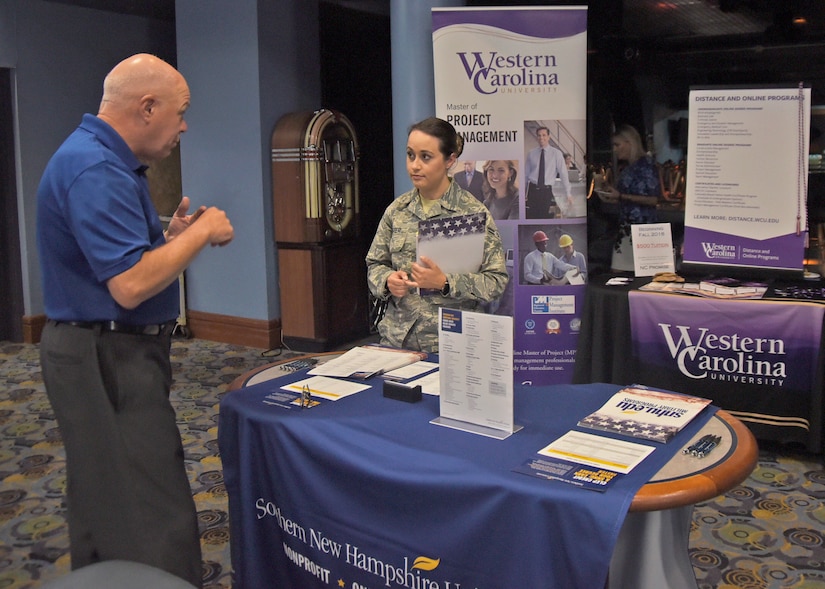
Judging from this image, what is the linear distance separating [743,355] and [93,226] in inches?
125

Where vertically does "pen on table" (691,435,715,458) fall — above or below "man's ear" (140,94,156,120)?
below

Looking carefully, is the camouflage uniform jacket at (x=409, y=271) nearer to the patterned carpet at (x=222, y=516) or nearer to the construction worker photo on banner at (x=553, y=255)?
the patterned carpet at (x=222, y=516)

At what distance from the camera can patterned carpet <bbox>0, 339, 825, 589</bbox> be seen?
301 centimetres

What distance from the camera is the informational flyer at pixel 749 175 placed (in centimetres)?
411

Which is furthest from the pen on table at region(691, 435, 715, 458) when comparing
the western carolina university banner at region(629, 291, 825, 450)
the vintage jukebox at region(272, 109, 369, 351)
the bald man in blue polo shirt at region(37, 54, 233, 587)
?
the vintage jukebox at region(272, 109, 369, 351)

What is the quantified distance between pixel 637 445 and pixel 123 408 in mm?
1283

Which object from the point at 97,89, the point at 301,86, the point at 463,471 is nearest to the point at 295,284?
the point at 301,86

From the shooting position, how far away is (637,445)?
1.89 m

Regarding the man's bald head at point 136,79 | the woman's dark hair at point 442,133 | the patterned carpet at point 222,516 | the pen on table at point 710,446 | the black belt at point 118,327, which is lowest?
the patterned carpet at point 222,516

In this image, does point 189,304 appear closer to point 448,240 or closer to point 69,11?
point 69,11

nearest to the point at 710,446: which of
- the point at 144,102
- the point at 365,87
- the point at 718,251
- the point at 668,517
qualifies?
the point at 668,517

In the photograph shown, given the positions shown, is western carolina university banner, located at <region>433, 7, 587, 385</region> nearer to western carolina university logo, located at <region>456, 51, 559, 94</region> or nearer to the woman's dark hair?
western carolina university logo, located at <region>456, 51, 559, 94</region>

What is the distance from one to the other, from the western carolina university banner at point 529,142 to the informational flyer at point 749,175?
0.62 meters

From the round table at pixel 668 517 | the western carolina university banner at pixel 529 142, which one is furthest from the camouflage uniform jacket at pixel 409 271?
the western carolina university banner at pixel 529 142
